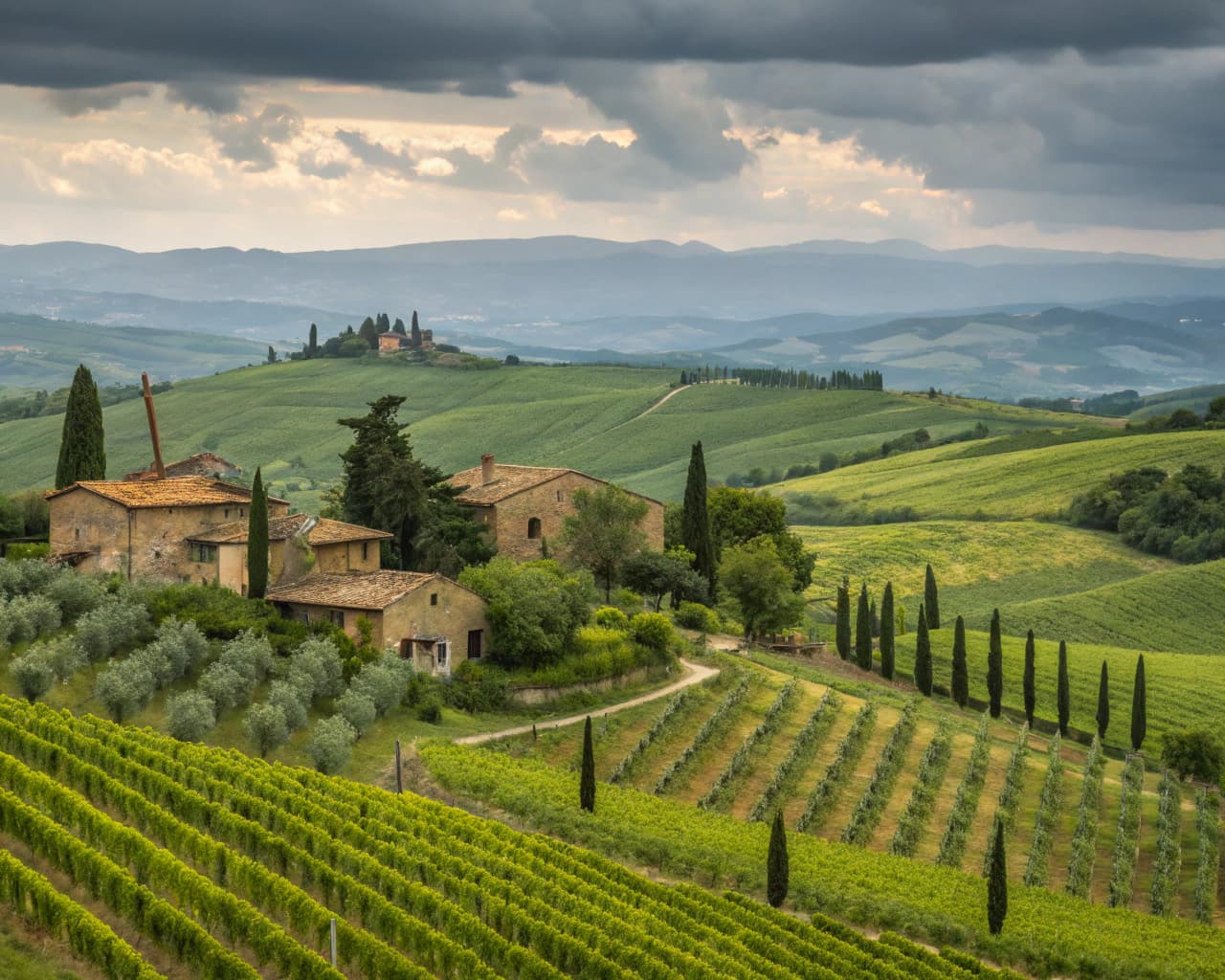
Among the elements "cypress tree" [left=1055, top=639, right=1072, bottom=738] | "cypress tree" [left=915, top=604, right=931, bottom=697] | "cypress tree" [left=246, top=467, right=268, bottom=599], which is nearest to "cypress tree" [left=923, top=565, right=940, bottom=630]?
"cypress tree" [left=915, top=604, right=931, bottom=697]

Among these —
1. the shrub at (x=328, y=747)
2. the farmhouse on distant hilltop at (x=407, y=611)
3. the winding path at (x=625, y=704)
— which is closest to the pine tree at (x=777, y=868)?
the shrub at (x=328, y=747)

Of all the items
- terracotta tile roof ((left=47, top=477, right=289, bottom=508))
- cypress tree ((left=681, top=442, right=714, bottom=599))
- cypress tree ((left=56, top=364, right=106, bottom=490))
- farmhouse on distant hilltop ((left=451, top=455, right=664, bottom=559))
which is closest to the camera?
terracotta tile roof ((left=47, top=477, right=289, bottom=508))

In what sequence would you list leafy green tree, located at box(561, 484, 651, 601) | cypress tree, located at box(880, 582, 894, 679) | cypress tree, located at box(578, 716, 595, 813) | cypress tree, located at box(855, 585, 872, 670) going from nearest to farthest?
cypress tree, located at box(578, 716, 595, 813) → leafy green tree, located at box(561, 484, 651, 601) → cypress tree, located at box(880, 582, 894, 679) → cypress tree, located at box(855, 585, 872, 670)

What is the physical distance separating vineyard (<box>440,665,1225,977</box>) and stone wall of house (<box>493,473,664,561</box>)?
13754mm

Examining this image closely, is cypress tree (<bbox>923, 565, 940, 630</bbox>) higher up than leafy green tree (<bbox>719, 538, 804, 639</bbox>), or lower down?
lower down

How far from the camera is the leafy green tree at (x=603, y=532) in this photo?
214ft

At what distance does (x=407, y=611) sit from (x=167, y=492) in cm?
1065

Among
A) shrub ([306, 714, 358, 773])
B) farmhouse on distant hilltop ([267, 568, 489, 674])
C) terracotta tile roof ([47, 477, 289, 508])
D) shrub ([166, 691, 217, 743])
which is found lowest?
shrub ([306, 714, 358, 773])

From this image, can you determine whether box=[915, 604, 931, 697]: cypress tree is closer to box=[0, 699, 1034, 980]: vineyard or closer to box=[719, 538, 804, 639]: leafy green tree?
box=[719, 538, 804, 639]: leafy green tree

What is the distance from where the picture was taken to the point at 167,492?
54844 mm

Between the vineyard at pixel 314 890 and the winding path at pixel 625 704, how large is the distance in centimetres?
979

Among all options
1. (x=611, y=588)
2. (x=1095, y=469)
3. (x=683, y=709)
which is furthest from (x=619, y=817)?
(x=1095, y=469)

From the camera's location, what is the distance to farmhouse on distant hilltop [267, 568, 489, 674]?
50344 millimetres

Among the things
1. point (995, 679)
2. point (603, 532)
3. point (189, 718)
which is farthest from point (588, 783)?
point (995, 679)
